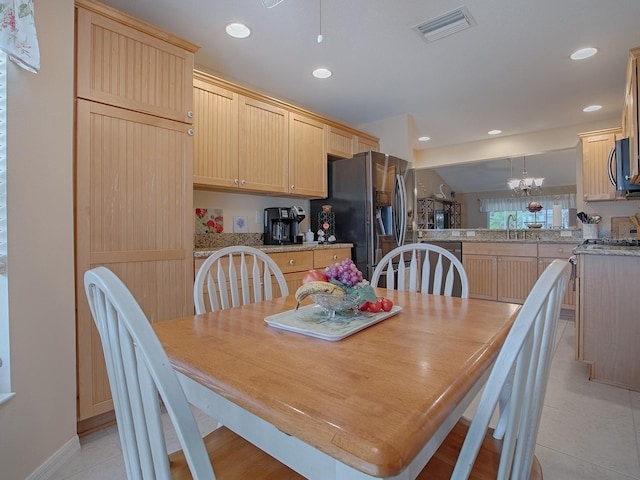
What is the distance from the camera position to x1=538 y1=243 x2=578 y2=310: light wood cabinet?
3.72 metres

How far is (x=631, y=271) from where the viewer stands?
Result: 82.2 inches

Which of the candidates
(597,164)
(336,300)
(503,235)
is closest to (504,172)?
(503,235)

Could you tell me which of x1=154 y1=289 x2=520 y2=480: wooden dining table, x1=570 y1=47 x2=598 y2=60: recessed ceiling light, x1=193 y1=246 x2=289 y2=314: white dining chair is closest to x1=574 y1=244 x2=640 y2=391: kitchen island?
x1=570 y1=47 x2=598 y2=60: recessed ceiling light

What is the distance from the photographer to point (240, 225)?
10.1 feet

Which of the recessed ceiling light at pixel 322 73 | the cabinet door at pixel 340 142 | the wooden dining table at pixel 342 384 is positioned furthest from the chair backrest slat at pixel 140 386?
the cabinet door at pixel 340 142

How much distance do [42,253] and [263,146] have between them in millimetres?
1821

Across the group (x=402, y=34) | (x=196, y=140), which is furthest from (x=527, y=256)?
(x=196, y=140)

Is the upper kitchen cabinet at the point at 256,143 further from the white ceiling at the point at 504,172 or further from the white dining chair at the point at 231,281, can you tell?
the white ceiling at the point at 504,172

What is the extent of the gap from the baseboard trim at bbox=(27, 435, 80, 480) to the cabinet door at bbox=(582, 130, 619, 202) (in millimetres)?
5046

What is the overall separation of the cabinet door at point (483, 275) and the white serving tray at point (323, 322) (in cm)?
361

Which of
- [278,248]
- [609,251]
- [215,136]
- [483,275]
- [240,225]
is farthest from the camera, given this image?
[483,275]

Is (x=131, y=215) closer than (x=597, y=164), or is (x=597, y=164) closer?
(x=131, y=215)

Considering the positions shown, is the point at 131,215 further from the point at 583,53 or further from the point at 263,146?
the point at 583,53

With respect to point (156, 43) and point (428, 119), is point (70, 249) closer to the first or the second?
point (156, 43)
